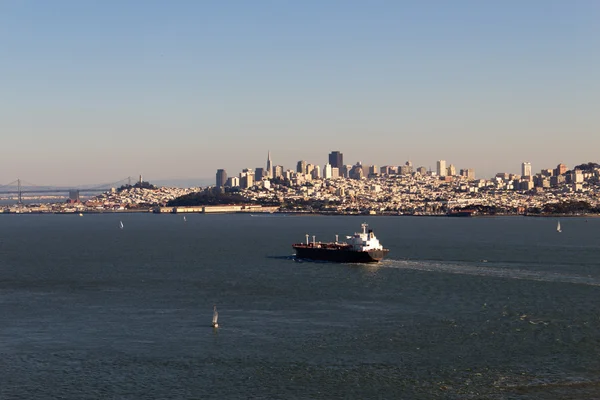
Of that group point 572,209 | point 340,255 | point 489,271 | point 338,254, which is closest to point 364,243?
point 340,255

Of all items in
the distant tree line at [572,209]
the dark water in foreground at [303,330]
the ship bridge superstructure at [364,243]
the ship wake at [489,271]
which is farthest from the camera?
the distant tree line at [572,209]

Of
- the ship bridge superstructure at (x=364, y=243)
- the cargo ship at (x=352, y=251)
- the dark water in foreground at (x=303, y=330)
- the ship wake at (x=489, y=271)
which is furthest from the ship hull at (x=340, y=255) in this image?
the dark water in foreground at (x=303, y=330)

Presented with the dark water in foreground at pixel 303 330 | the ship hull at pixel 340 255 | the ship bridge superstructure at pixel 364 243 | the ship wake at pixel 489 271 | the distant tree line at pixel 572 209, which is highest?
the distant tree line at pixel 572 209

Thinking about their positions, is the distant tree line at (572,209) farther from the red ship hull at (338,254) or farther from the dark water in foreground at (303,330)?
the dark water in foreground at (303,330)

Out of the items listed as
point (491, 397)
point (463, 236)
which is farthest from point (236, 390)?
point (463, 236)

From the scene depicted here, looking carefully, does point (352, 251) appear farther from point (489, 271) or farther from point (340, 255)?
point (489, 271)

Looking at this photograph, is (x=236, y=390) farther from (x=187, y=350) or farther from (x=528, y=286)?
(x=528, y=286)

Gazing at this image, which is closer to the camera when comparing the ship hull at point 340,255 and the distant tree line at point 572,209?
the ship hull at point 340,255
